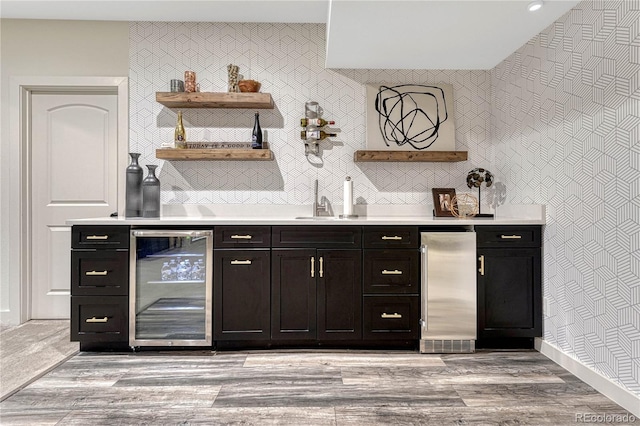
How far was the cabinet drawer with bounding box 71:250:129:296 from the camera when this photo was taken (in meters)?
2.56

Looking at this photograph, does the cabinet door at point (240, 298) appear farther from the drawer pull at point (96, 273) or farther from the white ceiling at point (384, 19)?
the white ceiling at point (384, 19)

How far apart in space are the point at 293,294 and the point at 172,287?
83 centimetres

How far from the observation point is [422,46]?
109 inches

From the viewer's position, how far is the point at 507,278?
2.63 meters

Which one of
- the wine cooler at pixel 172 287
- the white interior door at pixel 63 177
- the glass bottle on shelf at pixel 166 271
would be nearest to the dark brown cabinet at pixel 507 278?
the wine cooler at pixel 172 287

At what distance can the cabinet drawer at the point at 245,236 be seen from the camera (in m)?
2.61

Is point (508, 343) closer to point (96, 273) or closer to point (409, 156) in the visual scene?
point (409, 156)

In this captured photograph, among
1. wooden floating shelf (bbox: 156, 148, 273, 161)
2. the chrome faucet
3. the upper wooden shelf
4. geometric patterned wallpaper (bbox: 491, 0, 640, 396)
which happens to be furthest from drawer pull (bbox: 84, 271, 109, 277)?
geometric patterned wallpaper (bbox: 491, 0, 640, 396)

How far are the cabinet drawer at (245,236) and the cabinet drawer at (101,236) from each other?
0.67 m

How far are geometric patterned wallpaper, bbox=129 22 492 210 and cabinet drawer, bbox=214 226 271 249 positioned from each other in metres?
0.66

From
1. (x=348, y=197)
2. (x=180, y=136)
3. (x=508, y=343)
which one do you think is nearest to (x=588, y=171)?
(x=508, y=343)

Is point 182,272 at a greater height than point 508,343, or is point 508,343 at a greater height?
point 182,272

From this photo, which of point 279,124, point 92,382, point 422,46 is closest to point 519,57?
point 422,46

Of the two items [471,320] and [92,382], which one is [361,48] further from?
[92,382]
